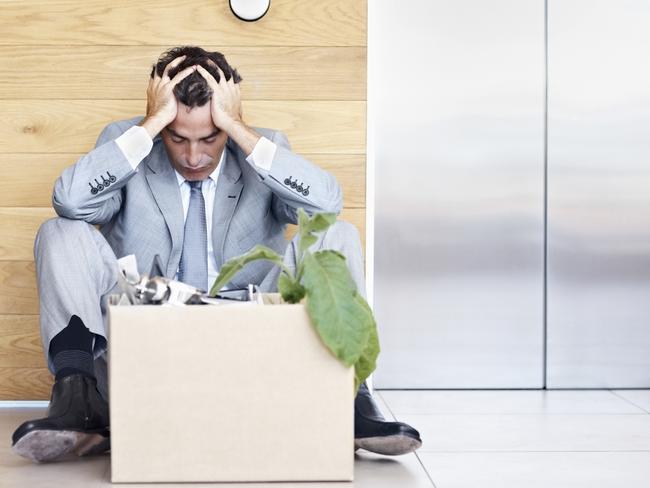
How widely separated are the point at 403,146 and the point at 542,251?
49 cm

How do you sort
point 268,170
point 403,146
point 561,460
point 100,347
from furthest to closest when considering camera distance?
point 403,146, point 268,170, point 100,347, point 561,460

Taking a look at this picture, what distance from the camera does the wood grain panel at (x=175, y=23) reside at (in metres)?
2.47

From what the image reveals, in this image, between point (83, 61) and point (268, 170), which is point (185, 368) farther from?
point (83, 61)

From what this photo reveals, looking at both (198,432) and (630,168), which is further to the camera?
(630,168)

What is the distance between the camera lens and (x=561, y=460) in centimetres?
170

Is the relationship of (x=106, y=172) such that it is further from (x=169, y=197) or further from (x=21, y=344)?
(x=21, y=344)

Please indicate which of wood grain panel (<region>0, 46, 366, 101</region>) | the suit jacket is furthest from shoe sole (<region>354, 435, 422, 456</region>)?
wood grain panel (<region>0, 46, 366, 101</region>)

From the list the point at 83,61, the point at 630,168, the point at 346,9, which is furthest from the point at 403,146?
the point at 83,61

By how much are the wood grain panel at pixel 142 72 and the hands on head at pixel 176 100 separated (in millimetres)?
328

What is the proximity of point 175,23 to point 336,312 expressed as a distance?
1323mm

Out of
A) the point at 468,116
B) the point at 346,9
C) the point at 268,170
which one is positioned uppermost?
the point at 346,9

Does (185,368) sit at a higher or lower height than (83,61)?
lower

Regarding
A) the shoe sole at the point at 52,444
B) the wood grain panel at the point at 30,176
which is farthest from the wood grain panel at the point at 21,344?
the shoe sole at the point at 52,444

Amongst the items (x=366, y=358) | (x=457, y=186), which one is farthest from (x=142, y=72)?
(x=366, y=358)
